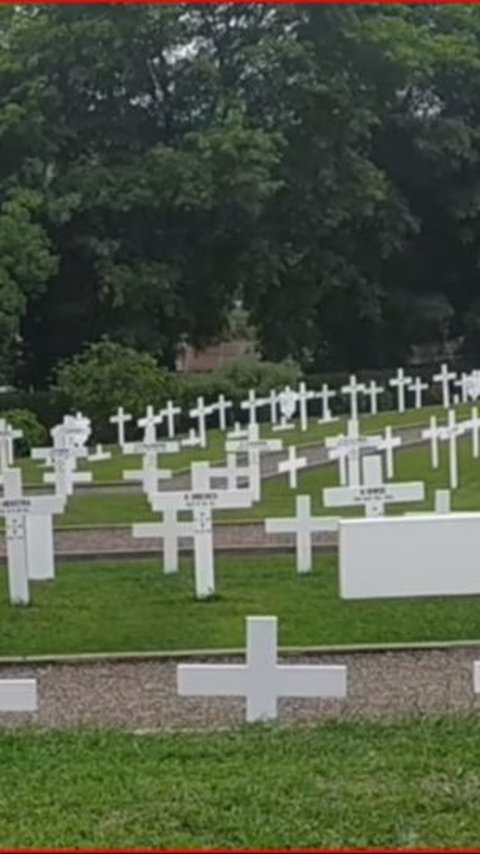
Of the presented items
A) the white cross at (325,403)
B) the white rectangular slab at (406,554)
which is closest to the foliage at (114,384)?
the white cross at (325,403)

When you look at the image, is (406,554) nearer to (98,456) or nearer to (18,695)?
(18,695)

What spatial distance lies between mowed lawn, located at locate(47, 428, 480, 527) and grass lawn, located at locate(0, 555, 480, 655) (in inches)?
130

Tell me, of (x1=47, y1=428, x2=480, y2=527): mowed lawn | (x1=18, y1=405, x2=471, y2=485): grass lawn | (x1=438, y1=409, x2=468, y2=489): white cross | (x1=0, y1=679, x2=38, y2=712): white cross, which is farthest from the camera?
(x1=18, y1=405, x2=471, y2=485): grass lawn

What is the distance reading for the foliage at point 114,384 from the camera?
95.8 ft

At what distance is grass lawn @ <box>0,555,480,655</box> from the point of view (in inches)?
356

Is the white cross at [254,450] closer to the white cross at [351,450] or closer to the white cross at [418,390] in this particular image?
the white cross at [351,450]

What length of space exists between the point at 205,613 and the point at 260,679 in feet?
11.2

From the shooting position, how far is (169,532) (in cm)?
1141

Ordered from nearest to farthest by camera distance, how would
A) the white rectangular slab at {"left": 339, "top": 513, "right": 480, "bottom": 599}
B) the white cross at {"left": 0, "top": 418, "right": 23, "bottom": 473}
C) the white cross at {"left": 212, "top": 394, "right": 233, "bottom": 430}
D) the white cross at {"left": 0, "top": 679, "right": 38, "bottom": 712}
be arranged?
the white cross at {"left": 0, "top": 679, "right": 38, "bottom": 712}, the white rectangular slab at {"left": 339, "top": 513, "right": 480, "bottom": 599}, the white cross at {"left": 0, "top": 418, "right": 23, "bottom": 473}, the white cross at {"left": 212, "top": 394, "right": 233, "bottom": 430}

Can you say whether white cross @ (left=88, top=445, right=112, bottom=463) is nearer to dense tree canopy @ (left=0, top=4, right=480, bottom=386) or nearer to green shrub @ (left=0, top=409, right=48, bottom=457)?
green shrub @ (left=0, top=409, right=48, bottom=457)

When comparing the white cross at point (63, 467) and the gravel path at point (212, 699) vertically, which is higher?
the white cross at point (63, 467)

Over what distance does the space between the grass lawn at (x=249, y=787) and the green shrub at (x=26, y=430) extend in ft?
67.2

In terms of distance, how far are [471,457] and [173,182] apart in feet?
53.5

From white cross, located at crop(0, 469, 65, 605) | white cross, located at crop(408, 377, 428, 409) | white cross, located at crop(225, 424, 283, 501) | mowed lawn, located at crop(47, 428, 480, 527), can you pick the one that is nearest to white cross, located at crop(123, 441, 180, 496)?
mowed lawn, located at crop(47, 428, 480, 527)
